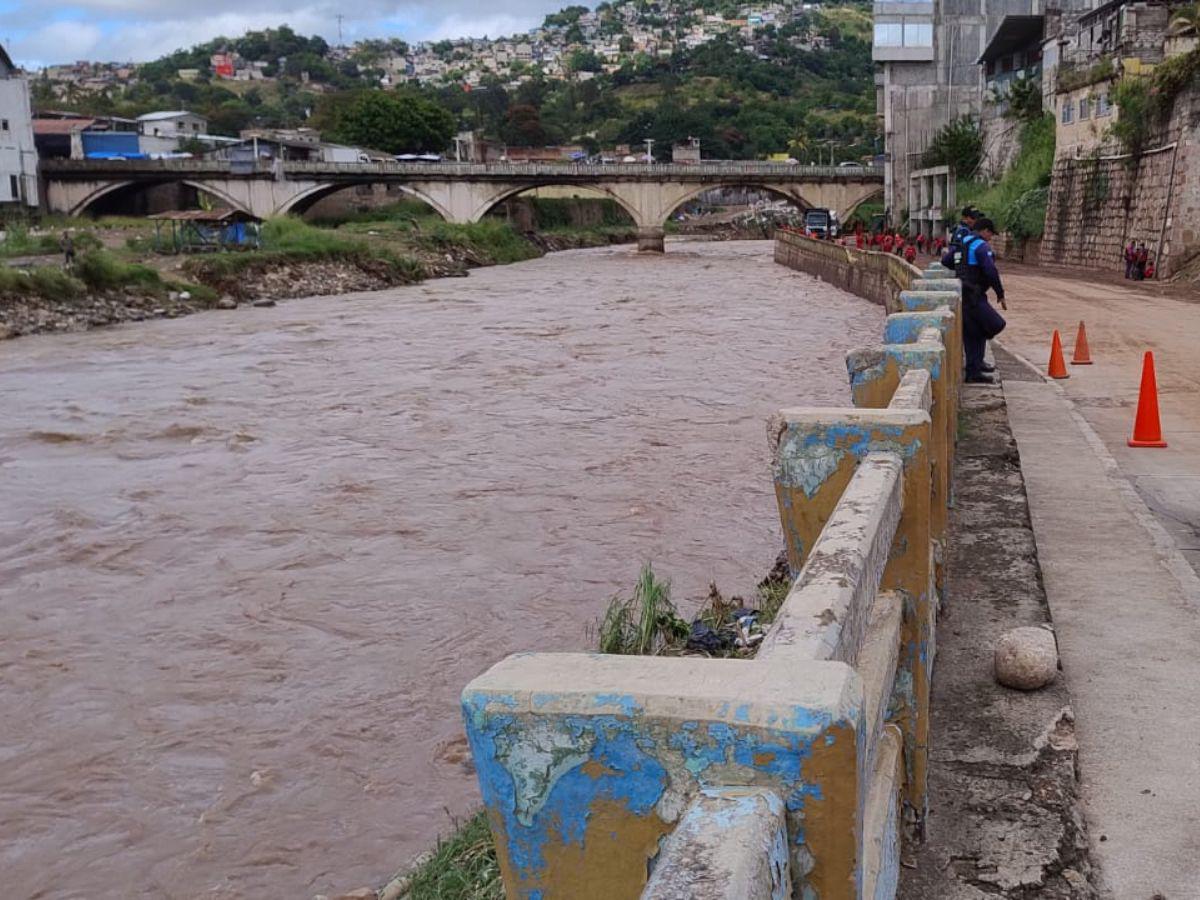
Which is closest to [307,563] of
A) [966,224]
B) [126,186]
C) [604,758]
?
[966,224]

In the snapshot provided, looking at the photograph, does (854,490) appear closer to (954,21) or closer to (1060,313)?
(1060,313)

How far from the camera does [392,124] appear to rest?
294 feet

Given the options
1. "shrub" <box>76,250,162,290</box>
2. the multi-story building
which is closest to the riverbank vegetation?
"shrub" <box>76,250,162,290</box>

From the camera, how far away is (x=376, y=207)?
6844 cm

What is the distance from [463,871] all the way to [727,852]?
3140 millimetres

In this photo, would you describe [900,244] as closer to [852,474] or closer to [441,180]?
[441,180]

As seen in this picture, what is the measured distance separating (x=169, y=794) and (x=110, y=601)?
3.31 meters

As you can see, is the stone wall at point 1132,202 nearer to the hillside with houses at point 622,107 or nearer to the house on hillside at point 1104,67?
the house on hillside at point 1104,67

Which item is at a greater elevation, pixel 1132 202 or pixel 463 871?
pixel 1132 202

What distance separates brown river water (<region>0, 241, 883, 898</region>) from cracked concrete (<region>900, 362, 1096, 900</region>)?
8.62ft

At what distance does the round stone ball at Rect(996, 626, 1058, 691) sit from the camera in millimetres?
3998

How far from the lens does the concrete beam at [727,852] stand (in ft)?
4.66

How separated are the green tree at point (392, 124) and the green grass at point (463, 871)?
89.0 m

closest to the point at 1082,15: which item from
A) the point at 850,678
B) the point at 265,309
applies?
the point at 265,309
